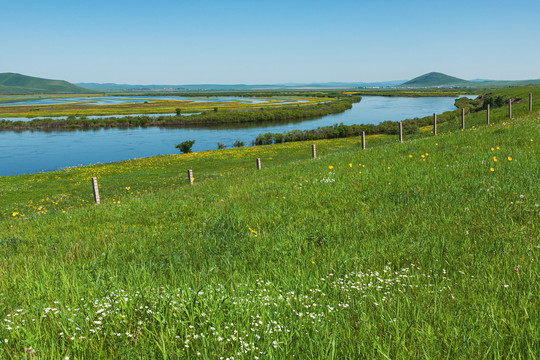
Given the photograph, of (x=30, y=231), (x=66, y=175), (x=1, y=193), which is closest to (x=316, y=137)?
(x=66, y=175)

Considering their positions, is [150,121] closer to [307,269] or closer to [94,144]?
[94,144]

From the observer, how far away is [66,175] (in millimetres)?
38688

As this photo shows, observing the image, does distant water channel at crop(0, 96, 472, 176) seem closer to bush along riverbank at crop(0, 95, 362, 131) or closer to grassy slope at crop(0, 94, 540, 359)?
bush along riverbank at crop(0, 95, 362, 131)

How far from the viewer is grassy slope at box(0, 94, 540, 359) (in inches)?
110

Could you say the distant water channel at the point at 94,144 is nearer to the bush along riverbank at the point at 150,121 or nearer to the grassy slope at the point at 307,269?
the bush along riverbank at the point at 150,121

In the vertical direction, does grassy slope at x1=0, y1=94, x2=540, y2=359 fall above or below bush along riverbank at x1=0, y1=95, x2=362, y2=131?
below

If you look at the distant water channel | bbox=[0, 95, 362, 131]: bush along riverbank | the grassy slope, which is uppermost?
bbox=[0, 95, 362, 131]: bush along riverbank

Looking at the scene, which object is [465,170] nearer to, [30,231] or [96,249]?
[96,249]

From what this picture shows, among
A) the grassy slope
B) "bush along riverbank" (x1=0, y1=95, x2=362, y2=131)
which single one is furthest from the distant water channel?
the grassy slope

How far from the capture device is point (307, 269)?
4.66 meters

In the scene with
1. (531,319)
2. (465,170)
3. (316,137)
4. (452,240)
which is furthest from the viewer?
(316,137)

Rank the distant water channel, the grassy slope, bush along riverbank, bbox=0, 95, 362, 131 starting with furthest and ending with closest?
bush along riverbank, bbox=0, 95, 362, 131 < the distant water channel < the grassy slope

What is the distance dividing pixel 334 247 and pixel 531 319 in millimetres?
3009

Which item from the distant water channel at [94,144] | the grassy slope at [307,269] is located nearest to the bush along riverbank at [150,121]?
the distant water channel at [94,144]
